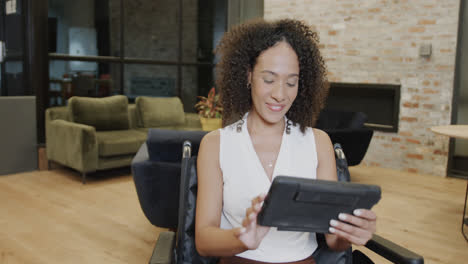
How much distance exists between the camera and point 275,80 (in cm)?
132

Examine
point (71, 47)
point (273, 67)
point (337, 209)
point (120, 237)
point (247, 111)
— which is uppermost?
point (71, 47)

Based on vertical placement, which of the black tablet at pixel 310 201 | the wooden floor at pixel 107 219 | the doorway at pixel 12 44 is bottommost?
the wooden floor at pixel 107 219

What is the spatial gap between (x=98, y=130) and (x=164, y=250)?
4.06 metres

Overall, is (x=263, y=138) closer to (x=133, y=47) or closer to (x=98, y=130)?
(x=98, y=130)

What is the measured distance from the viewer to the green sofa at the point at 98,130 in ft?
14.5

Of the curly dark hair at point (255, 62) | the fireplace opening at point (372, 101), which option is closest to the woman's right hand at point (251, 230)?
the curly dark hair at point (255, 62)

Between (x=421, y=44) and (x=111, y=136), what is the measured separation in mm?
3960

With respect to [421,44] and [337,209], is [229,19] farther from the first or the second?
[337,209]

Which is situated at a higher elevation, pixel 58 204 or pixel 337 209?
pixel 337 209

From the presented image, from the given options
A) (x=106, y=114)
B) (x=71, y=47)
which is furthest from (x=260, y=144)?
(x=71, y=47)

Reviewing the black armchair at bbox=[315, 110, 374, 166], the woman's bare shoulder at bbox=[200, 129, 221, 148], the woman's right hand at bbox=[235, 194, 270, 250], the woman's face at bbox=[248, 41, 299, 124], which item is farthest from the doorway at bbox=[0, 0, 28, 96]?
the woman's right hand at bbox=[235, 194, 270, 250]

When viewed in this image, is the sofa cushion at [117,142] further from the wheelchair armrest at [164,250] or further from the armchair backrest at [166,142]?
the wheelchair armrest at [164,250]

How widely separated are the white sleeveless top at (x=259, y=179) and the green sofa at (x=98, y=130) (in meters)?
3.36

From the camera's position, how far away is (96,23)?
5512 millimetres
